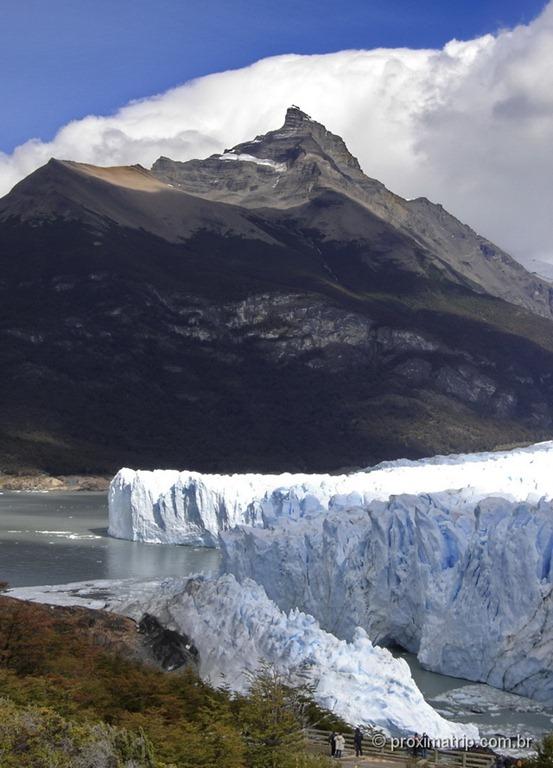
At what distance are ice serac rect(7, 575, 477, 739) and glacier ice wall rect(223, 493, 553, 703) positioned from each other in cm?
387

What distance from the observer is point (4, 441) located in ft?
398

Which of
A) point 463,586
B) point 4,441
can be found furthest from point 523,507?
point 4,441

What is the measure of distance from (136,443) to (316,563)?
103 m

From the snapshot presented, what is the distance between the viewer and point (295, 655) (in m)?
26.5

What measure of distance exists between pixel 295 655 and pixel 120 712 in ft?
20.2

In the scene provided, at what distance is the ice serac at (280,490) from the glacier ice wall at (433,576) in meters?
→ 2.99

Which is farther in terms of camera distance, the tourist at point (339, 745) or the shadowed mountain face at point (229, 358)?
the shadowed mountain face at point (229, 358)

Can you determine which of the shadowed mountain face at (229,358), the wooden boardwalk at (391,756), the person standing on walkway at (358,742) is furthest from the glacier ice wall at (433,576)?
the shadowed mountain face at (229,358)

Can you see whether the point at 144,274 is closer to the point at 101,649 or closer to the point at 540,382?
the point at 540,382

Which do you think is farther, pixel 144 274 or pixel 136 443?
pixel 144 274

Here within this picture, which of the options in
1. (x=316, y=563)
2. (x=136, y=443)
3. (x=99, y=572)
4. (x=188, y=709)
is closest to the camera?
(x=188, y=709)

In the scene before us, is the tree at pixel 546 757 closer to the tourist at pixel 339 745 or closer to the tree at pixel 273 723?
the tourist at pixel 339 745

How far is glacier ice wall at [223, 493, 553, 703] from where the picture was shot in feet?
98.1

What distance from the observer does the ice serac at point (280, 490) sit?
43031 mm
